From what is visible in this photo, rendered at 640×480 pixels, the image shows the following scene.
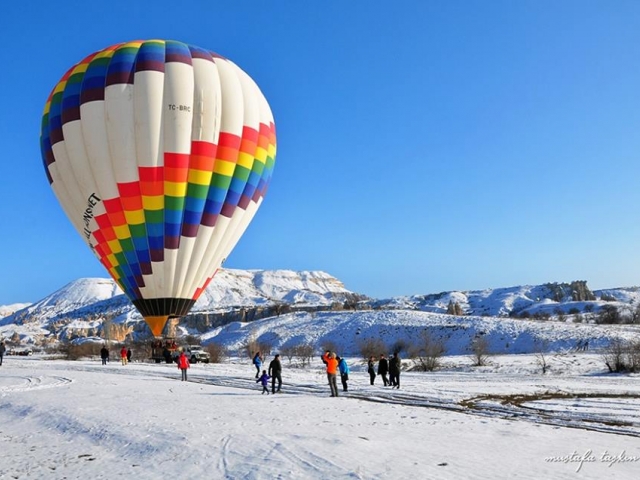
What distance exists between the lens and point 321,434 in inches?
423

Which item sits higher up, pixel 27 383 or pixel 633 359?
pixel 27 383

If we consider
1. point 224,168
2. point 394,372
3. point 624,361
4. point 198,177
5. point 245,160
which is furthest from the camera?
point 624,361

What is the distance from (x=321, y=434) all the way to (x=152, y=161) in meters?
18.2

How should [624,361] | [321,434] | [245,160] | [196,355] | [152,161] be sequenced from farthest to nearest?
[196,355] → [624,361] → [245,160] → [152,161] → [321,434]

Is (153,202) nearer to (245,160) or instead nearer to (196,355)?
(245,160)

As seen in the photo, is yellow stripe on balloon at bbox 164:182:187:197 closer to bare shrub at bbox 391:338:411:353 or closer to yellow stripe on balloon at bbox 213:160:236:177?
yellow stripe on balloon at bbox 213:160:236:177

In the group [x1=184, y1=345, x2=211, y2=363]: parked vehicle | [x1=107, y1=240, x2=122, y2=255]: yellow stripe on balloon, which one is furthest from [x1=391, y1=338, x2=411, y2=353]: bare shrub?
[x1=107, y1=240, x2=122, y2=255]: yellow stripe on balloon

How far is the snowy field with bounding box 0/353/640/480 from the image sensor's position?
850 cm

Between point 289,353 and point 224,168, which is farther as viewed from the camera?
point 289,353

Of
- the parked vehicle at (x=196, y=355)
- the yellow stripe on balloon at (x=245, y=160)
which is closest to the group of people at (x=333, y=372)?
the yellow stripe on balloon at (x=245, y=160)

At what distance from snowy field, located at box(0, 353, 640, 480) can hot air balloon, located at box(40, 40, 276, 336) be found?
8210mm

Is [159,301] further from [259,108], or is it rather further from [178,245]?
[259,108]

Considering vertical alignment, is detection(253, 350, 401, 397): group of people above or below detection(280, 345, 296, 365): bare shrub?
above

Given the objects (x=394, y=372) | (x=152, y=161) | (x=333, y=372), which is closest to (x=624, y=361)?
(x=394, y=372)
